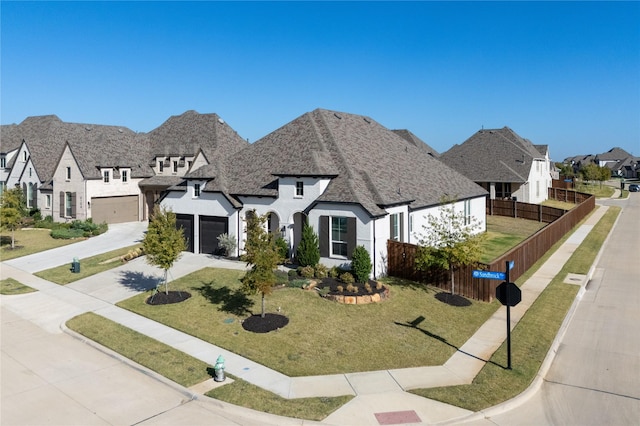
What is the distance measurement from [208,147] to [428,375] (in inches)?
1281

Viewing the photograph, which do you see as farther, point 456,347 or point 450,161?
point 450,161

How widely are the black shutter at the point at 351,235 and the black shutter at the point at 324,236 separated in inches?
47.6

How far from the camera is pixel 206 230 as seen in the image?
28.2m

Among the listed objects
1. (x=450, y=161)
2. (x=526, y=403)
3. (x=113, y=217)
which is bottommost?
(x=526, y=403)

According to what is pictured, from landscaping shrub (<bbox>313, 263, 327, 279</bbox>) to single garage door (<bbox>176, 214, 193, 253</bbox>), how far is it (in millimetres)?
10022

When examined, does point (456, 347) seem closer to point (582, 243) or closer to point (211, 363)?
point (211, 363)

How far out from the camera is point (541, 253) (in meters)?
28.7

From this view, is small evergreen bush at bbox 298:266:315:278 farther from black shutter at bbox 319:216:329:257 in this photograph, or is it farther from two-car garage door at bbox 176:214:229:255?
two-car garage door at bbox 176:214:229:255

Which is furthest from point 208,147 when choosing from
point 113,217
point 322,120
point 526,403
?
point 526,403

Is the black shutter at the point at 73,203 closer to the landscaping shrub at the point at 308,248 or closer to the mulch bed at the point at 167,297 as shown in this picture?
the mulch bed at the point at 167,297

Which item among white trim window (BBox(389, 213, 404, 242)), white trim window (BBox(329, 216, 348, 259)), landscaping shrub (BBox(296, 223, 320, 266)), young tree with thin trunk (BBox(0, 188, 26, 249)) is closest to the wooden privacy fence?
white trim window (BBox(389, 213, 404, 242))

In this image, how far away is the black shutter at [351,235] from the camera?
22234mm

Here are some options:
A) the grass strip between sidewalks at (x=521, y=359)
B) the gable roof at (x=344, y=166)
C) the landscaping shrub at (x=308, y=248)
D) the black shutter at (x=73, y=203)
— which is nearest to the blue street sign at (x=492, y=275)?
the grass strip between sidewalks at (x=521, y=359)

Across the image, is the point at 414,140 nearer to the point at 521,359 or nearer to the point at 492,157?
the point at 492,157
